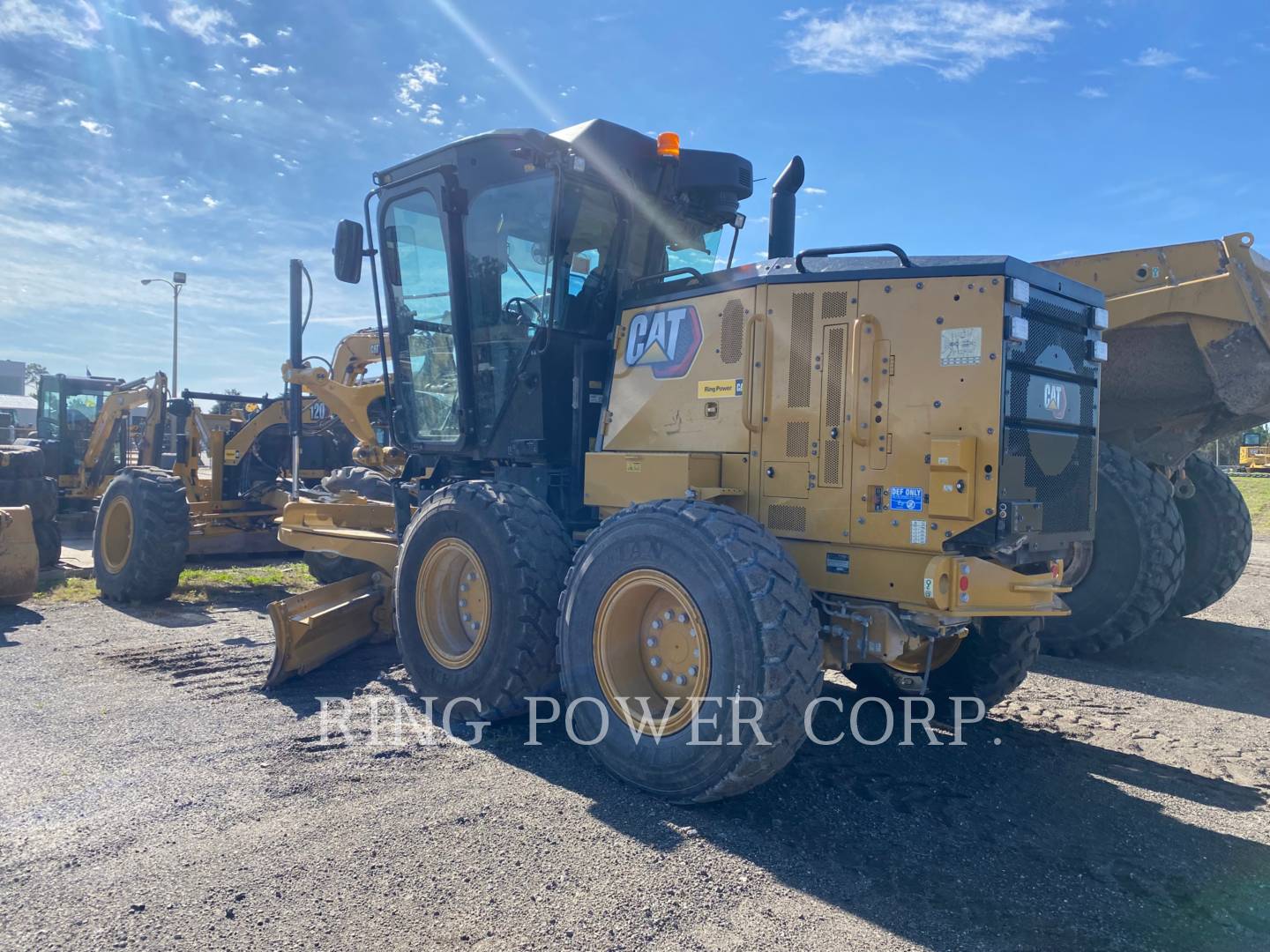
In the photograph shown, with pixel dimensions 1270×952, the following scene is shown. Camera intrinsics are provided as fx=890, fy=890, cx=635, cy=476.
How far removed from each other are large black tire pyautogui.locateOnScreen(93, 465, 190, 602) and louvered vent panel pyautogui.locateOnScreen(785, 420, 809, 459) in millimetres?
6642

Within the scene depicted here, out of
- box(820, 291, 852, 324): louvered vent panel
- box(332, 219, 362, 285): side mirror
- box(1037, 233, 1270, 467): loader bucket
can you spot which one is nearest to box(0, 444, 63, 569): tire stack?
box(332, 219, 362, 285): side mirror

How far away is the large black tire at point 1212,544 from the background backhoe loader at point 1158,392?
0.69 m

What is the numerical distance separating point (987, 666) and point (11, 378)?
67.7 meters

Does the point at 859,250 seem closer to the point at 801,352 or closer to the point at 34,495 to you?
the point at 801,352

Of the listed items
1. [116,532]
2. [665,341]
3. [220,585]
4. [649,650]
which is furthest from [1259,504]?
[116,532]

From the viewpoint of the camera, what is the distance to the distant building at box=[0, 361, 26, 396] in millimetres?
56594

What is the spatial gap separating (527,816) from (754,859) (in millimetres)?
957

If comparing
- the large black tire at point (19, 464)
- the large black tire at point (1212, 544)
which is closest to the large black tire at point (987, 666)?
the large black tire at point (1212, 544)

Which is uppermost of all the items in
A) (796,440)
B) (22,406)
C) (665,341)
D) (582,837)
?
(22,406)

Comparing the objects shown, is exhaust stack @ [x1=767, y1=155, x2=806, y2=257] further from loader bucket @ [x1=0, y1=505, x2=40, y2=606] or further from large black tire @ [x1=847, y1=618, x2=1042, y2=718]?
loader bucket @ [x1=0, y1=505, x2=40, y2=606]

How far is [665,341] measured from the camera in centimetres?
487

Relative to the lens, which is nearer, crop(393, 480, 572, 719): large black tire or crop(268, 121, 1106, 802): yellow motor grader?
crop(268, 121, 1106, 802): yellow motor grader

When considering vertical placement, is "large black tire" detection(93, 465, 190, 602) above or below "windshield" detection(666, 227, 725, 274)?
below

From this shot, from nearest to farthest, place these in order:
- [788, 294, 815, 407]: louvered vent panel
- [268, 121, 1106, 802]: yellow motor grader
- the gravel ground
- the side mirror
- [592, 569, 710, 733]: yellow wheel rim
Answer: the gravel ground
[268, 121, 1106, 802]: yellow motor grader
[592, 569, 710, 733]: yellow wheel rim
[788, 294, 815, 407]: louvered vent panel
the side mirror
